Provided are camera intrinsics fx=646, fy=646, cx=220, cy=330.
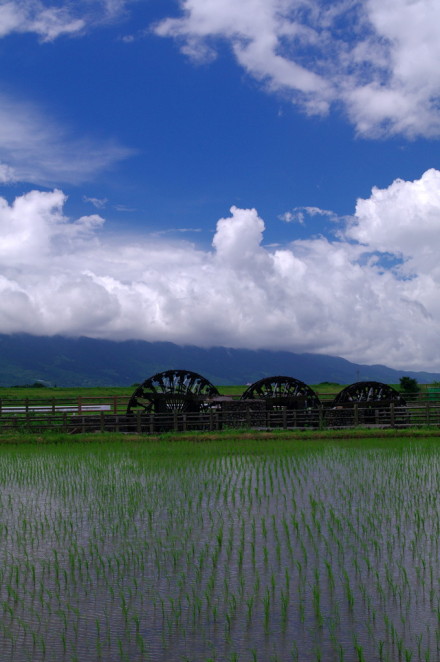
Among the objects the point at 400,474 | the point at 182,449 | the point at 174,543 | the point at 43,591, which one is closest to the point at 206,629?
the point at 43,591

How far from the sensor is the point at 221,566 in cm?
909

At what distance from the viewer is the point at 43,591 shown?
8.33m

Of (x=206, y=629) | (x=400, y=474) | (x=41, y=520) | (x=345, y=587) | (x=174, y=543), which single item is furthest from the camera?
(x=400, y=474)

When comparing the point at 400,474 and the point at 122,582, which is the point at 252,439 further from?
the point at 122,582

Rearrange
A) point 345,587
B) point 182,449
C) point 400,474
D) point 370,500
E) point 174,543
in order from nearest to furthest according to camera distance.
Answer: point 345,587, point 174,543, point 370,500, point 400,474, point 182,449

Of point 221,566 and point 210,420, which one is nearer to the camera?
point 221,566

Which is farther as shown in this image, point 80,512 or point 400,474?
point 400,474

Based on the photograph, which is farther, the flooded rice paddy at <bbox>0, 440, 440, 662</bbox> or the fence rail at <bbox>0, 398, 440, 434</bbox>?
the fence rail at <bbox>0, 398, 440, 434</bbox>

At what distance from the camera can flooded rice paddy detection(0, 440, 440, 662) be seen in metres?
6.67

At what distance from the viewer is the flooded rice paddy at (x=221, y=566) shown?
667cm

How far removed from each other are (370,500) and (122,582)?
6609 mm

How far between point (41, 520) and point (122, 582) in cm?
442

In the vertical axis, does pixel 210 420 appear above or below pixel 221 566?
above

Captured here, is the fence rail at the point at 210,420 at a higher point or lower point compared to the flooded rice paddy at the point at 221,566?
higher
